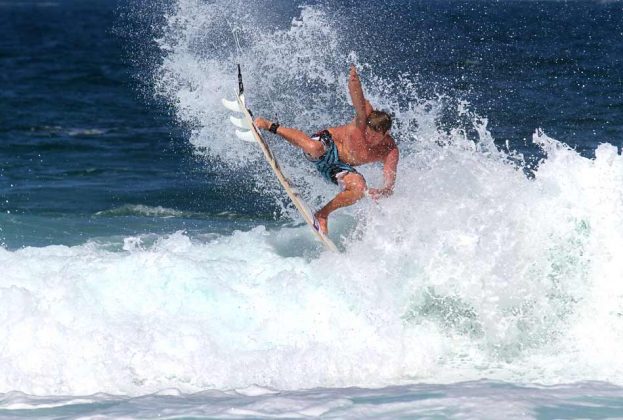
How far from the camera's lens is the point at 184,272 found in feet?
27.8

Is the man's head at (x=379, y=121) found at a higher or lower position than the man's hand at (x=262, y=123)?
lower

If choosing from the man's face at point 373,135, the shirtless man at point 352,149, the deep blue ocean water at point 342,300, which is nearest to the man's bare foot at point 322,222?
the shirtless man at point 352,149

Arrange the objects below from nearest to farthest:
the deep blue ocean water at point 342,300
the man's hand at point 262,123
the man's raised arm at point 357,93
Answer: the deep blue ocean water at point 342,300, the man's raised arm at point 357,93, the man's hand at point 262,123

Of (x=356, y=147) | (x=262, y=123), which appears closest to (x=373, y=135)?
(x=356, y=147)

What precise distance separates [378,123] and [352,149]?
57 cm

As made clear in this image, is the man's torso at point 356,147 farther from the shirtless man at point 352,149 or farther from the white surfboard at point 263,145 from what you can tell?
the white surfboard at point 263,145

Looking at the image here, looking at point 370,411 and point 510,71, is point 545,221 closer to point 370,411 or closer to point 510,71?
point 370,411

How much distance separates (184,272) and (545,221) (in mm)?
3326

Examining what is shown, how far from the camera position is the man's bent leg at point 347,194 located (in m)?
9.12

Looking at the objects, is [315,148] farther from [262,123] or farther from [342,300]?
[342,300]

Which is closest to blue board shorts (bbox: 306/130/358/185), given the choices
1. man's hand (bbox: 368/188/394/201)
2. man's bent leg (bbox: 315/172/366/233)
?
man's bent leg (bbox: 315/172/366/233)

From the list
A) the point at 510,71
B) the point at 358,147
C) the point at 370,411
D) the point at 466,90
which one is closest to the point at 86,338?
the point at 370,411

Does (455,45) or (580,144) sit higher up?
(455,45)

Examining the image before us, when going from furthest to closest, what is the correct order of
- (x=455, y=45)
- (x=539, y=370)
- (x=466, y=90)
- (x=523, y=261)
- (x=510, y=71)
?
1. (x=455, y=45)
2. (x=510, y=71)
3. (x=466, y=90)
4. (x=523, y=261)
5. (x=539, y=370)
